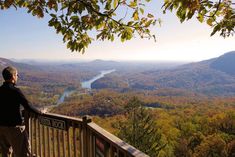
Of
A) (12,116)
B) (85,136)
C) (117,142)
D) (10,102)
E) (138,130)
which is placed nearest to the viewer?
(117,142)

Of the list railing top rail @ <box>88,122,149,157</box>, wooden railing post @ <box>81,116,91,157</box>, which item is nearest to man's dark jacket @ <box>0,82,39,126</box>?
wooden railing post @ <box>81,116,91,157</box>

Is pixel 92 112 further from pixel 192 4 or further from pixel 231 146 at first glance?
pixel 192 4

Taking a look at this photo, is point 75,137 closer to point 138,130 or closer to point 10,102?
point 10,102

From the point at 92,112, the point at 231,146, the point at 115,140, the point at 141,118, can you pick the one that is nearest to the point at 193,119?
the point at 231,146

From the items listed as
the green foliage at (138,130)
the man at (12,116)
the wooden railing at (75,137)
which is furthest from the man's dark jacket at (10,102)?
the green foliage at (138,130)

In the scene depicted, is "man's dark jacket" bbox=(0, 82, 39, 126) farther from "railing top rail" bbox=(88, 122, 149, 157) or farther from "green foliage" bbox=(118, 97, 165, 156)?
"green foliage" bbox=(118, 97, 165, 156)

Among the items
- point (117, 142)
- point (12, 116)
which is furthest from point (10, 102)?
point (117, 142)
